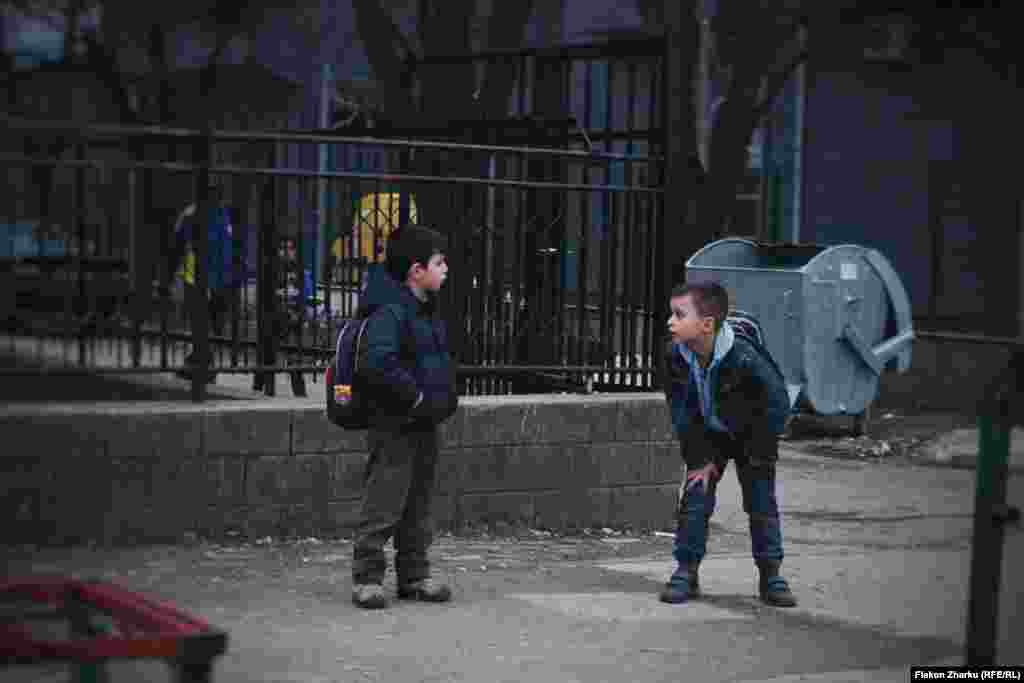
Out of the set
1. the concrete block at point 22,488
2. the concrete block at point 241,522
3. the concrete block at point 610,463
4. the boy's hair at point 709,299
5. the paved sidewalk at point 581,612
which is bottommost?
the paved sidewalk at point 581,612

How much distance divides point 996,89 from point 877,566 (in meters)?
15.2

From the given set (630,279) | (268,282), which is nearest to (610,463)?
(630,279)

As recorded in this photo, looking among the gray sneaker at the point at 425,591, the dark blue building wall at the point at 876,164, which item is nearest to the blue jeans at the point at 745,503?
the gray sneaker at the point at 425,591

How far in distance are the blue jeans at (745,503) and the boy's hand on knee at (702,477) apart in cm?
2

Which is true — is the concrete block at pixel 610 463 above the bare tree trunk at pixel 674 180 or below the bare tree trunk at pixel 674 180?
below

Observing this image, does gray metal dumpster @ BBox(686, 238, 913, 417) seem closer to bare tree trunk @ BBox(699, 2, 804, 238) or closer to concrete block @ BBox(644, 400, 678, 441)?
bare tree trunk @ BBox(699, 2, 804, 238)

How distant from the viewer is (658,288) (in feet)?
31.7

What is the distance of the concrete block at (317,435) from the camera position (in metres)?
8.05

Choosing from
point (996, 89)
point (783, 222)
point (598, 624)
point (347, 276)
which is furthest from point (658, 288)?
point (783, 222)

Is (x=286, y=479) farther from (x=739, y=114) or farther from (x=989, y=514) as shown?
(x=739, y=114)

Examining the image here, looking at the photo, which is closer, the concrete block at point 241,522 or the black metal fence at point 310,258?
the black metal fence at point 310,258

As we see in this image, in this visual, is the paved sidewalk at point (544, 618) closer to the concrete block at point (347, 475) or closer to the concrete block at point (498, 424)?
the concrete block at point (347, 475)

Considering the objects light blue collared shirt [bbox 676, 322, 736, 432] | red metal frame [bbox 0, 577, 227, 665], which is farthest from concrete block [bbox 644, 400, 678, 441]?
red metal frame [bbox 0, 577, 227, 665]

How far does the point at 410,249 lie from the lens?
684 cm
